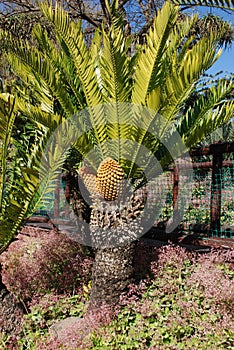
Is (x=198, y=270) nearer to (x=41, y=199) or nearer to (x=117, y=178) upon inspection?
(x=117, y=178)

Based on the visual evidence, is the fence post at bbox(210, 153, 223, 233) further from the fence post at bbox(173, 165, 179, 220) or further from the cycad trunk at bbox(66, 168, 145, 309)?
the cycad trunk at bbox(66, 168, 145, 309)

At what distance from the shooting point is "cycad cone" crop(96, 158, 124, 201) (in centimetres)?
362

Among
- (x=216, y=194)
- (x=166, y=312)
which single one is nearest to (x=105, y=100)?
(x=216, y=194)

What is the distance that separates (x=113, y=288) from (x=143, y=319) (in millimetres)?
536

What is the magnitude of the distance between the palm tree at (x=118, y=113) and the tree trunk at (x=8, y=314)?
0.79m

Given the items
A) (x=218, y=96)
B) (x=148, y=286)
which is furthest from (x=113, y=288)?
(x=218, y=96)

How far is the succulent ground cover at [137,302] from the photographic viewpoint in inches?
115

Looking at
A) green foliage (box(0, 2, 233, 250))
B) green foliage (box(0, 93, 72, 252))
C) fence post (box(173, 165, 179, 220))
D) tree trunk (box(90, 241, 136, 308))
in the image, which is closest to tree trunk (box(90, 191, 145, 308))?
tree trunk (box(90, 241, 136, 308))

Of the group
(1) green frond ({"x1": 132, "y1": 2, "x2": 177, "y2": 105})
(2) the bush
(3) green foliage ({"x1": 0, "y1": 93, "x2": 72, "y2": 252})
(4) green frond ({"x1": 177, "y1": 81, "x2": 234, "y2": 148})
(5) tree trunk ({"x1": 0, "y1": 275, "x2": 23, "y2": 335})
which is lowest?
(5) tree trunk ({"x1": 0, "y1": 275, "x2": 23, "y2": 335})

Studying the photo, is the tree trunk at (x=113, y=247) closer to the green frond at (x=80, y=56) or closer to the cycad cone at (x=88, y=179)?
the cycad cone at (x=88, y=179)

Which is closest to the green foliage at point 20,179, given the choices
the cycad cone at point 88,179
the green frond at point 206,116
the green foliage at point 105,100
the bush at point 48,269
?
the green foliage at point 105,100

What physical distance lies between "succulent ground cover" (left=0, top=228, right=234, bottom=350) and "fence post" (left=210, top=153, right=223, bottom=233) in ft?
1.12

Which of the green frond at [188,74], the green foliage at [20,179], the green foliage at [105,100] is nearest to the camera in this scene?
the green foliage at [20,179]

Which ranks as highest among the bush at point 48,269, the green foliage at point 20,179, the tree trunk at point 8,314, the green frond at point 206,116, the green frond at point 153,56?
the green frond at point 153,56
